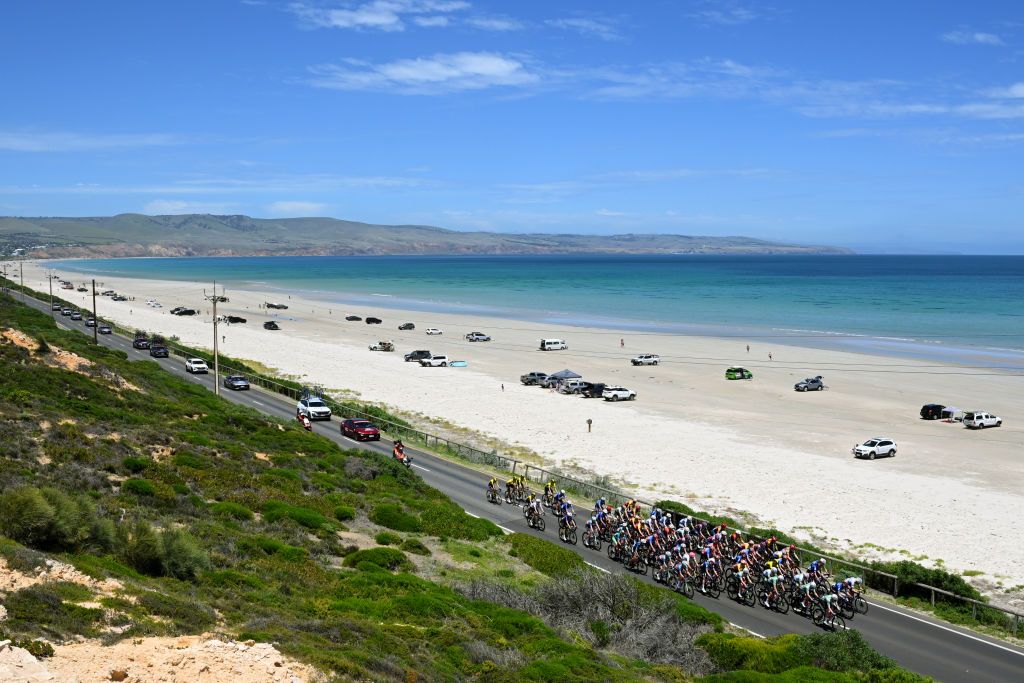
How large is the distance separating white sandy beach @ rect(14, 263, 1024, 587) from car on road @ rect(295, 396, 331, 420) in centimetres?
836

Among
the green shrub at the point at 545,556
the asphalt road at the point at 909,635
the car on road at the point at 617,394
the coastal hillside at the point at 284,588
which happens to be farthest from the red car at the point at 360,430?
the car on road at the point at 617,394

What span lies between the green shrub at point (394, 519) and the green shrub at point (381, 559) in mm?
4486

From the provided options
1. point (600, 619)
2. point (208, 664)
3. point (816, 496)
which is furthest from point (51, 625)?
point (816, 496)

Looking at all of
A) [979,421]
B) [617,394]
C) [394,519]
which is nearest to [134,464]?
[394,519]

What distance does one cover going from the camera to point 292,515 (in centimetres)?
2372

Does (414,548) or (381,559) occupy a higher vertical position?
(381,559)

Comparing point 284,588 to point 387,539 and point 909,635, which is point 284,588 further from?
point 909,635

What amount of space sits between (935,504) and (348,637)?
29742 mm

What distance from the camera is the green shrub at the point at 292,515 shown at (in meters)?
23.4

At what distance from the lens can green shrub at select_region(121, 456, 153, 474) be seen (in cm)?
2477

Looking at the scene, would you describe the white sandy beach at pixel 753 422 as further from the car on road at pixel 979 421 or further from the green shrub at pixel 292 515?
the green shrub at pixel 292 515

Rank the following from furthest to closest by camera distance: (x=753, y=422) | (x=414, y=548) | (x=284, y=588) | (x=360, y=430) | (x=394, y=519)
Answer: (x=753, y=422)
(x=360, y=430)
(x=394, y=519)
(x=414, y=548)
(x=284, y=588)

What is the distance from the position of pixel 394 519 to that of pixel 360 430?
18539 mm

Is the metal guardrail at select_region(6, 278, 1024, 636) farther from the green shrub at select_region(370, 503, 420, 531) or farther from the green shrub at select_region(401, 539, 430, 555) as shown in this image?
the green shrub at select_region(401, 539, 430, 555)
